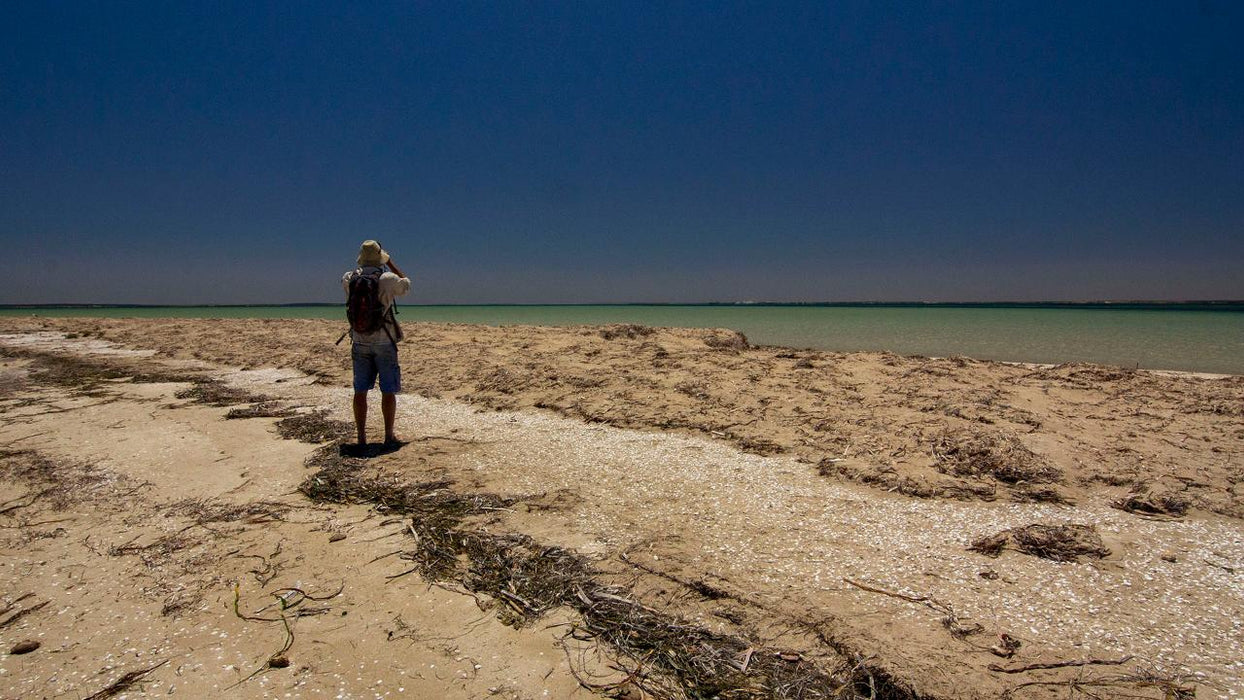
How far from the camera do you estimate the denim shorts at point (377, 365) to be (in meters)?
4.96

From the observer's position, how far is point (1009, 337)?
18672 millimetres

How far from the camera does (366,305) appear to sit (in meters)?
4.84

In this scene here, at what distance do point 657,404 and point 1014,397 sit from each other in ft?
12.9

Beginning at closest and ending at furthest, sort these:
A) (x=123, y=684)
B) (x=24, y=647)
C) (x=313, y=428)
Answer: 1. (x=123, y=684)
2. (x=24, y=647)
3. (x=313, y=428)

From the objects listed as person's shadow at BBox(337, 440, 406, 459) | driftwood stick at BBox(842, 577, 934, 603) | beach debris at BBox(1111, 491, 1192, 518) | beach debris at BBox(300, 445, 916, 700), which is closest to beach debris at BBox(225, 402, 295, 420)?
person's shadow at BBox(337, 440, 406, 459)

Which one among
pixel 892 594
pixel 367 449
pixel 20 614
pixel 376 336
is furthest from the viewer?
pixel 376 336

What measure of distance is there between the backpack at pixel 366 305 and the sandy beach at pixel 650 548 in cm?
118

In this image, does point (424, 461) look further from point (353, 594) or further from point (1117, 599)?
point (1117, 599)

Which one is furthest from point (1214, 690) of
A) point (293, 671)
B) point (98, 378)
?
point (98, 378)

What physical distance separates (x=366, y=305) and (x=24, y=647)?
3.17 m

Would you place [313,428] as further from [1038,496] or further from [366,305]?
[1038,496]

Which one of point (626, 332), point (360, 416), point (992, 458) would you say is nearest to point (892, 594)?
point (992, 458)

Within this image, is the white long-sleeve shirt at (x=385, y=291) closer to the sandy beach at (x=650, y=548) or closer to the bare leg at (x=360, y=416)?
the bare leg at (x=360, y=416)

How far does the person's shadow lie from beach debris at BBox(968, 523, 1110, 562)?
4515 millimetres
